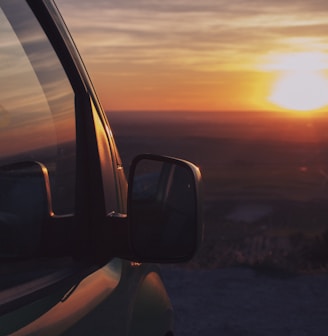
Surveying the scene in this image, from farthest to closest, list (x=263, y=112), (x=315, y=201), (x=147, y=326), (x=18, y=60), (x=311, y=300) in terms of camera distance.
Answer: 1. (x=263, y=112)
2. (x=315, y=201)
3. (x=311, y=300)
4. (x=147, y=326)
5. (x=18, y=60)

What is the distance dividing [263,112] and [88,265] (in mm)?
150800

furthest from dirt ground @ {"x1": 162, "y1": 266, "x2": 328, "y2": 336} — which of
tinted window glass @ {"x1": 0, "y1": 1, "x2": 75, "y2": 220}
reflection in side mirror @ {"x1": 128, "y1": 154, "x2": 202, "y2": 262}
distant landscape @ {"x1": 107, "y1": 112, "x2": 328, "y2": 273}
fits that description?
tinted window glass @ {"x1": 0, "y1": 1, "x2": 75, "y2": 220}

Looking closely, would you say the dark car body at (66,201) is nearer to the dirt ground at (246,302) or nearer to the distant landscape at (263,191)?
the distant landscape at (263,191)

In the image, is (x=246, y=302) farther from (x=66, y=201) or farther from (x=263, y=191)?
(x=263, y=191)

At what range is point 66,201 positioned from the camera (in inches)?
91.1

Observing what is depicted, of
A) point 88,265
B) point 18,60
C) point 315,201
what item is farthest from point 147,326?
point 315,201

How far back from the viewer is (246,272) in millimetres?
10531

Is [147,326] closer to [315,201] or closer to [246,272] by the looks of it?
[246,272]

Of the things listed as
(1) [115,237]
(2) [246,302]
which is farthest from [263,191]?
(1) [115,237]

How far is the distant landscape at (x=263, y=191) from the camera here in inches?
485

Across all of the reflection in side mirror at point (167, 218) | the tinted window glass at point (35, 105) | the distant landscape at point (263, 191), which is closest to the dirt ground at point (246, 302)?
the distant landscape at point (263, 191)

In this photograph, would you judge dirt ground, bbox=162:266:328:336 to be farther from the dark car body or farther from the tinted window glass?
the tinted window glass

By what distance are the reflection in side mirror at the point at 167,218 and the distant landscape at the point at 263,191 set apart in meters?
Result: 0.44

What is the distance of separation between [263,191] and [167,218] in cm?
5421
